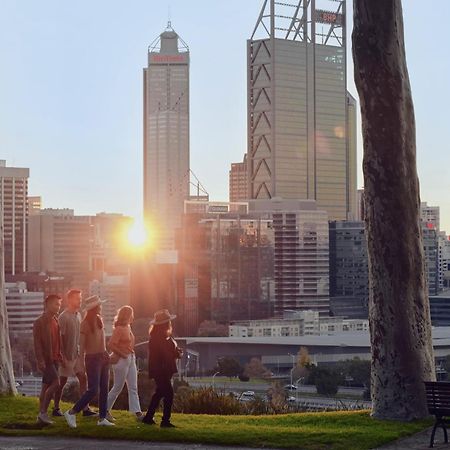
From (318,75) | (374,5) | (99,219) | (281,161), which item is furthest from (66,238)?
(374,5)

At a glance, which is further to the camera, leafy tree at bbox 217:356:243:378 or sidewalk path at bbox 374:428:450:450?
leafy tree at bbox 217:356:243:378

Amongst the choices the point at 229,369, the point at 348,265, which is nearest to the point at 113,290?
the point at 348,265

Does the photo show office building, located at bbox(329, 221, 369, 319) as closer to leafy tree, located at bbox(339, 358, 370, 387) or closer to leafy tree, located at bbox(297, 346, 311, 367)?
leafy tree, located at bbox(297, 346, 311, 367)

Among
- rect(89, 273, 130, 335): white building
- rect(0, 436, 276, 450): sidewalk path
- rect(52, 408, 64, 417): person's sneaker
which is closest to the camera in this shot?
rect(0, 436, 276, 450): sidewalk path

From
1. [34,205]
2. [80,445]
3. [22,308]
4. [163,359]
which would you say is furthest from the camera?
[34,205]

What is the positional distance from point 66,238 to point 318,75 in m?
55.2

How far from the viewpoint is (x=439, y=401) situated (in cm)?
1066

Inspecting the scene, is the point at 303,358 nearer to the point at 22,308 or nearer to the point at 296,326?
the point at 22,308

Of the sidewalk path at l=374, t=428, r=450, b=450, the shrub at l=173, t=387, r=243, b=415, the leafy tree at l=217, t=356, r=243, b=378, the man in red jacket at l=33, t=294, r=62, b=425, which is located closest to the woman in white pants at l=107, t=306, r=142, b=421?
the man in red jacket at l=33, t=294, r=62, b=425

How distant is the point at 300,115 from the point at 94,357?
179m

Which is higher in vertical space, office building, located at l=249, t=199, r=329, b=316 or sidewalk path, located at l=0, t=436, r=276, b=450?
office building, located at l=249, t=199, r=329, b=316

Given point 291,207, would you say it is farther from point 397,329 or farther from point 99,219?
point 397,329

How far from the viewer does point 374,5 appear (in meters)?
12.9

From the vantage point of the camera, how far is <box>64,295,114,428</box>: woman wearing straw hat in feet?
39.2
